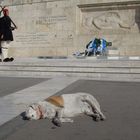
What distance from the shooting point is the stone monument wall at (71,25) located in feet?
59.3

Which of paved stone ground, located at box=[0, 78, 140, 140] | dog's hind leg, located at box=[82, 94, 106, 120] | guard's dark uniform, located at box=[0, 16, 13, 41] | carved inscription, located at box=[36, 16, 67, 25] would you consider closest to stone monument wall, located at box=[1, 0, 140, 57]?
carved inscription, located at box=[36, 16, 67, 25]

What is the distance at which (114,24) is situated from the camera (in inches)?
722

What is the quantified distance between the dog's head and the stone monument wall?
12641 millimetres

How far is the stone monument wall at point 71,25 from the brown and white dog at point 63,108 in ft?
39.7

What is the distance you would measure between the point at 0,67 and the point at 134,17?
7880 mm

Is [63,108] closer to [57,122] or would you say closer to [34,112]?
[57,122]

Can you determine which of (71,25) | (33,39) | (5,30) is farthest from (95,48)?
(33,39)

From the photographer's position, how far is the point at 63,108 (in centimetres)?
569

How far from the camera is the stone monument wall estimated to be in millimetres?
18062

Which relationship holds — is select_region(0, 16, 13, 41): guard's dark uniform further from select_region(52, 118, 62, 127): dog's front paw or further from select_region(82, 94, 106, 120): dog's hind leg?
select_region(52, 118, 62, 127): dog's front paw

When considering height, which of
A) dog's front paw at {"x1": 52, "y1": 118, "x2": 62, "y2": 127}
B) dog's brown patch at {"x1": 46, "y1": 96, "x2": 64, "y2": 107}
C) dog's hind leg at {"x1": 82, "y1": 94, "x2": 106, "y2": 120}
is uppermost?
Result: dog's brown patch at {"x1": 46, "y1": 96, "x2": 64, "y2": 107}

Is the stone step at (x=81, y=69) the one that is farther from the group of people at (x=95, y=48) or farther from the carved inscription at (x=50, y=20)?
the carved inscription at (x=50, y=20)

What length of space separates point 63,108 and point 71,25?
13.3m

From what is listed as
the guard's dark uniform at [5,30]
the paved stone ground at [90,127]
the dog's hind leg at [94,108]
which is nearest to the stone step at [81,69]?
the guard's dark uniform at [5,30]
